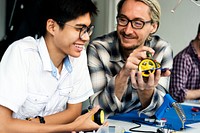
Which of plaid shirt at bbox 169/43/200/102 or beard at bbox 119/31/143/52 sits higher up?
beard at bbox 119/31/143/52

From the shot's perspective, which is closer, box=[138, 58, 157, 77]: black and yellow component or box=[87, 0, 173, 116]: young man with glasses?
box=[138, 58, 157, 77]: black and yellow component

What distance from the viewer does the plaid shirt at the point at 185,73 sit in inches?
94.3

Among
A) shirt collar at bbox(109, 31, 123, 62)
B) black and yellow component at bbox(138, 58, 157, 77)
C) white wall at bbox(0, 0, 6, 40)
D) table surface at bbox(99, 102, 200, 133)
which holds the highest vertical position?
white wall at bbox(0, 0, 6, 40)

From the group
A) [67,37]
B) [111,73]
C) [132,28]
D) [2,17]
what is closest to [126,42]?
[132,28]

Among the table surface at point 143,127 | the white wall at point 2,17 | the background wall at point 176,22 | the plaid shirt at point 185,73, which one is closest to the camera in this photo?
the table surface at point 143,127

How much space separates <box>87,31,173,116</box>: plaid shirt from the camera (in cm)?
175

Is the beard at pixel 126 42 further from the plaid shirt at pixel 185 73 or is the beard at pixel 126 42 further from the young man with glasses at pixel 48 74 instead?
the plaid shirt at pixel 185 73

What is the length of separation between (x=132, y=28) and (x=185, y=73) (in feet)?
2.75

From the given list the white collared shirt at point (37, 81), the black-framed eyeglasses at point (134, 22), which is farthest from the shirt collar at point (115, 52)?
the white collared shirt at point (37, 81)

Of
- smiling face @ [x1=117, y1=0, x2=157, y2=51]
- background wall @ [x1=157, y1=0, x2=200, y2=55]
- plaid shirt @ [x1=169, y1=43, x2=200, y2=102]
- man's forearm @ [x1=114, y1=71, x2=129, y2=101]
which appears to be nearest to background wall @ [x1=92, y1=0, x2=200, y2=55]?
background wall @ [x1=157, y1=0, x2=200, y2=55]

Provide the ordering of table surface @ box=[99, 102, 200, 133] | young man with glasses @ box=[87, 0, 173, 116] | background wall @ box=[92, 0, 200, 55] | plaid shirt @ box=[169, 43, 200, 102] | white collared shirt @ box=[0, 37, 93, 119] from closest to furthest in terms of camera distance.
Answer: white collared shirt @ box=[0, 37, 93, 119] → table surface @ box=[99, 102, 200, 133] → young man with glasses @ box=[87, 0, 173, 116] → plaid shirt @ box=[169, 43, 200, 102] → background wall @ box=[92, 0, 200, 55]

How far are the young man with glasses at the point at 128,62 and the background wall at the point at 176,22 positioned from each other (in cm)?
151

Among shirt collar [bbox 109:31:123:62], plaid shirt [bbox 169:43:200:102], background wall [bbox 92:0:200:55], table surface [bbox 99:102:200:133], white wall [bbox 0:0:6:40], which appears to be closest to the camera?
table surface [bbox 99:102:200:133]

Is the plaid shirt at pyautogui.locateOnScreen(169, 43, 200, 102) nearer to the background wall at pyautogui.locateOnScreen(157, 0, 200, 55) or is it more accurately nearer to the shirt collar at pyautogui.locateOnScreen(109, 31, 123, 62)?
the shirt collar at pyautogui.locateOnScreen(109, 31, 123, 62)
